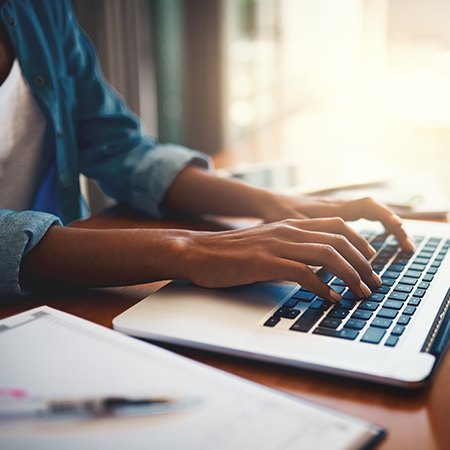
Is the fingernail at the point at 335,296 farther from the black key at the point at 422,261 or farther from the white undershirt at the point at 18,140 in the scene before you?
the white undershirt at the point at 18,140

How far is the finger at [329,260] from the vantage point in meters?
0.47

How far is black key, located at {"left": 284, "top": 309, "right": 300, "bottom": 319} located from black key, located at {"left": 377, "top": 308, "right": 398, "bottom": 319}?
7 cm

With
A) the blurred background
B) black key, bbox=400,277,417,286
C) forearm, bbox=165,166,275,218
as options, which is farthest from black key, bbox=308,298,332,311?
the blurred background

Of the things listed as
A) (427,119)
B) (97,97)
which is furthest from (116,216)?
(427,119)

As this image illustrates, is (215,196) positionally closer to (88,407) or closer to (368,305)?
(368,305)

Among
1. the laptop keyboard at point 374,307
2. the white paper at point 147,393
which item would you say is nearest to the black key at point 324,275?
the laptop keyboard at point 374,307

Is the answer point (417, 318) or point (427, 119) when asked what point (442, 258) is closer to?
point (417, 318)

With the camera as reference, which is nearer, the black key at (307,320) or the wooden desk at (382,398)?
the wooden desk at (382,398)

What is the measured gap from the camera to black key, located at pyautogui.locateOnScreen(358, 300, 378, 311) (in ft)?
1.46

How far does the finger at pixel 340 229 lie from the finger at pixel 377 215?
0.10m

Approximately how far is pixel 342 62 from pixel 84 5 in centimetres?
189

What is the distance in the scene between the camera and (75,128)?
0.95 m

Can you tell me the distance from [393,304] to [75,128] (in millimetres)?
730

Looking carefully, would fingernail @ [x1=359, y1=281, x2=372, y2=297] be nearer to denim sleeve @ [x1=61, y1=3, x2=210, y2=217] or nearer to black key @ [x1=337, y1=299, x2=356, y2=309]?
black key @ [x1=337, y1=299, x2=356, y2=309]
